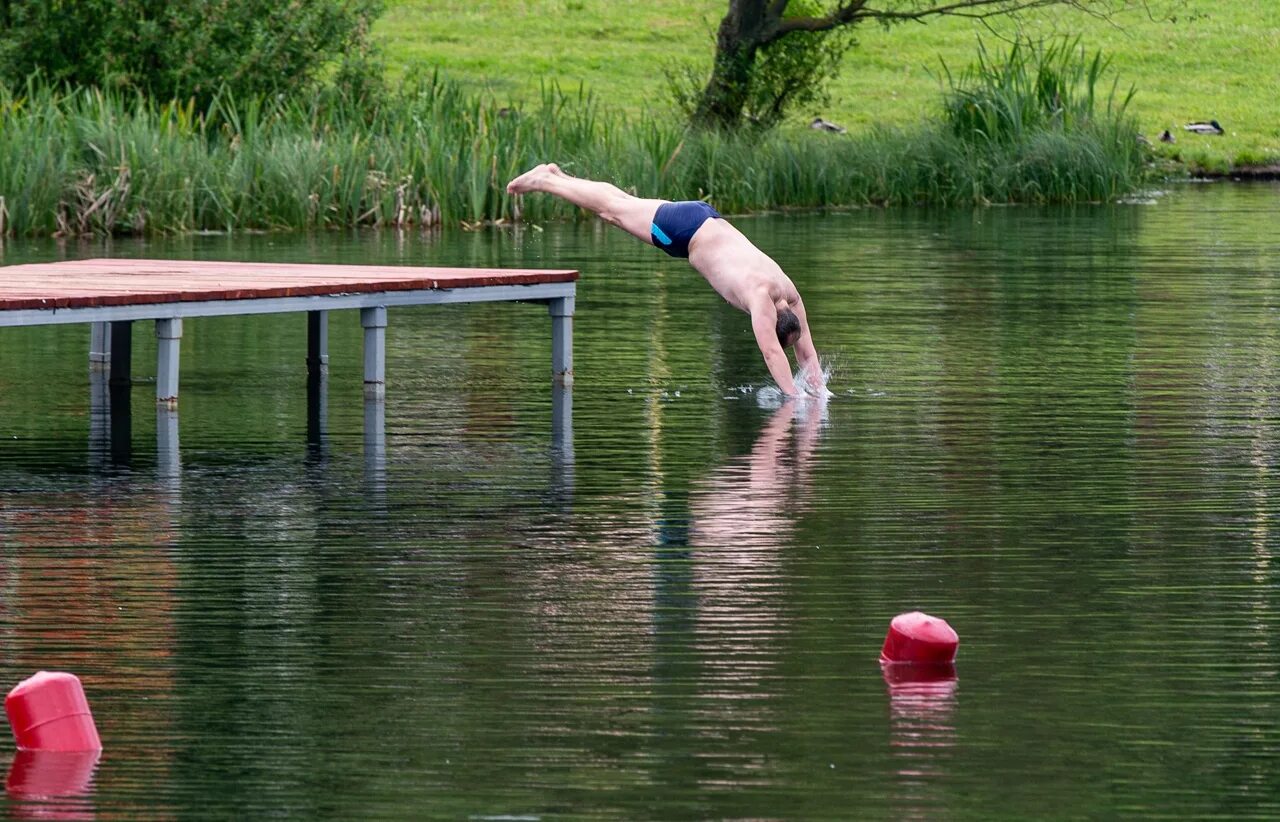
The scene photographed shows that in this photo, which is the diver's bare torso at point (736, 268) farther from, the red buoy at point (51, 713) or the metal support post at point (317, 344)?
the red buoy at point (51, 713)

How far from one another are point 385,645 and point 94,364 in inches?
327

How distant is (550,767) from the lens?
6184 millimetres

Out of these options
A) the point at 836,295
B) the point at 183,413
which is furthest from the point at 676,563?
the point at 836,295

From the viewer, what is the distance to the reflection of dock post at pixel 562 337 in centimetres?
1472

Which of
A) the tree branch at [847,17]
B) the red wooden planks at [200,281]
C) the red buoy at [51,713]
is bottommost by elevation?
the red buoy at [51,713]

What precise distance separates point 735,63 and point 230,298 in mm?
24288

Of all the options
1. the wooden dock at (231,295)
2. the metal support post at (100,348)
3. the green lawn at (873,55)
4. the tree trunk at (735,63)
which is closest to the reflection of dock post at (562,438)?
the wooden dock at (231,295)

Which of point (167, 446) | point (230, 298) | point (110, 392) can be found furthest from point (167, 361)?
point (167, 446)

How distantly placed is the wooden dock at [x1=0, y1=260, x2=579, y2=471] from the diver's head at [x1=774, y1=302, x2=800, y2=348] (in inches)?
50.4

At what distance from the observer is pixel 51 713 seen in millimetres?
6281

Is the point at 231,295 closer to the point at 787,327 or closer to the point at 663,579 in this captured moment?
the point at 787,327

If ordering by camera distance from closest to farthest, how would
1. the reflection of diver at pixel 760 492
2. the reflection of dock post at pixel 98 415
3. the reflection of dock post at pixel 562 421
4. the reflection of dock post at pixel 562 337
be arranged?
1. the reflection of diver at pixel 760 492
2. the reflection of dock post at pixel 98 415
3. the reflection of dock post at pixel 562 421
4. the reflection of dock post at pixel 562 337

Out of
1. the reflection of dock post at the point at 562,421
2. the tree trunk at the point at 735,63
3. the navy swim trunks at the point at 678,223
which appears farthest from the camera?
the tree trunk at the point at 735,63

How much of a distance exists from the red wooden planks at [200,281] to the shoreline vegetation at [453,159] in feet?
33.6
